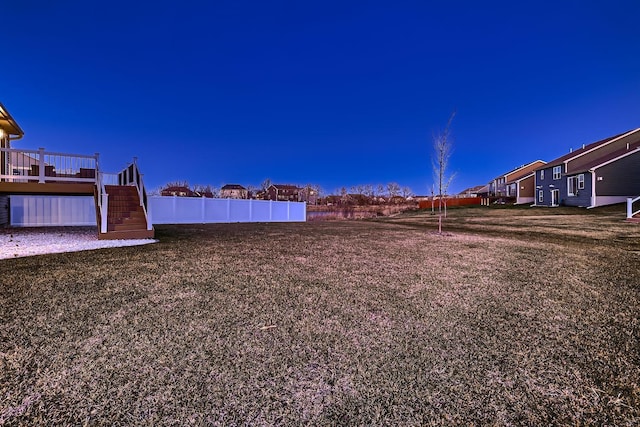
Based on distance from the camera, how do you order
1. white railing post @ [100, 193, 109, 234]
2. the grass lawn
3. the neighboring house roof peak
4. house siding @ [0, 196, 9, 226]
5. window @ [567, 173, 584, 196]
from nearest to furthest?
the grass lawn
white railing post @ [100, 193, 109, 234]
the neighboring house roof peak
house siding @ [0, 196, 9, 226]
window @ [567, 173, 584, 196]

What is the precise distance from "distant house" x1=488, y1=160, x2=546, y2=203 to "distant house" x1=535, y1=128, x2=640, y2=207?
478cm

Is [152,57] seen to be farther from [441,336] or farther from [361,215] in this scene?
[441,336]

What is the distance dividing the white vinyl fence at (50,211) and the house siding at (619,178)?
114 feet

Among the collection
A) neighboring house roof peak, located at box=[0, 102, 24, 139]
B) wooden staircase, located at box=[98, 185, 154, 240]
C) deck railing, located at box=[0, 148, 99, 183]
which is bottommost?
wooden staircase, located at box=[98, 185, 154, 240]

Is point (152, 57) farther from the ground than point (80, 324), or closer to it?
farther from the ground

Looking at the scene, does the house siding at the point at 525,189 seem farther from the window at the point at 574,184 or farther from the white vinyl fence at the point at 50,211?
the white vinyl fence at the point at 50,211

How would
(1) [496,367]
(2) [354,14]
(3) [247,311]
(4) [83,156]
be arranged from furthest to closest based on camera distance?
(2) [354,14] < (4) [83,156] < (3) [247,311] < (1) [496,367]

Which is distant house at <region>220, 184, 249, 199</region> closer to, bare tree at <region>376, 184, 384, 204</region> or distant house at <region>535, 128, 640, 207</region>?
bare tree at <region>376, 184, 384, 204</region>

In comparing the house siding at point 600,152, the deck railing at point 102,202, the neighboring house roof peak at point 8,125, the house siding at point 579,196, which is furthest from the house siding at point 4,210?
the house siding at point 600,152

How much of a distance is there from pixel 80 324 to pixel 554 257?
812 cm

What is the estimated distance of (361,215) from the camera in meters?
29.1

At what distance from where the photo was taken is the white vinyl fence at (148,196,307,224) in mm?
14784

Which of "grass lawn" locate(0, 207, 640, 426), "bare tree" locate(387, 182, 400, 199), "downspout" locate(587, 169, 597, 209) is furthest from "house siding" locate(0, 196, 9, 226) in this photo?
"bare tree" locate(387, 182, 400, 199)

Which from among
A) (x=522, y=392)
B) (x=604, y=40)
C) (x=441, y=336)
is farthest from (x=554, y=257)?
(x=604, y=40)
